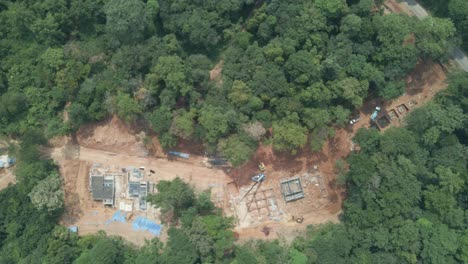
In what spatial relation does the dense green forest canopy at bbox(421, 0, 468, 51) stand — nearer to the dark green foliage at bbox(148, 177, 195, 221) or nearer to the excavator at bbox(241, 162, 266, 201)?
the excavator at bbox(241, 162, 266, 201)

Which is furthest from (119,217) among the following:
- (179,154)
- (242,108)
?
(242,108)

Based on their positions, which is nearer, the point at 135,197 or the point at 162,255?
the point at 162,255

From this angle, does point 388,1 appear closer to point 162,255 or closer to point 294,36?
point 294,36

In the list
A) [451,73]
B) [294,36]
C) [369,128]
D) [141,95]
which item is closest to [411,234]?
[369,128]

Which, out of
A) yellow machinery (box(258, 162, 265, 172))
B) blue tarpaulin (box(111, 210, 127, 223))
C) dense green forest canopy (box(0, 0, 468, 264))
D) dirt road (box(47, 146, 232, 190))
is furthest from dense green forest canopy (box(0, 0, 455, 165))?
blue tarpaulin (box(111, 210, 127, 223))

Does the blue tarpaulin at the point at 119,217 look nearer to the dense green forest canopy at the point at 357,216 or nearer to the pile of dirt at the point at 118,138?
the dense green forest canopy at the point at 357,216

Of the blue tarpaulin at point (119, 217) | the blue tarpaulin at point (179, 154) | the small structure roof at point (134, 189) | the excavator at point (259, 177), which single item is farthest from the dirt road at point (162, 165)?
the blue tarpaulin at point (119, 217)
